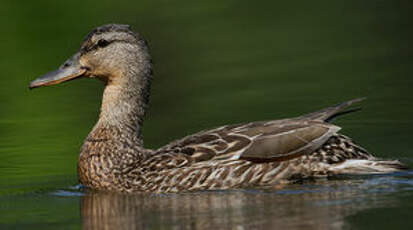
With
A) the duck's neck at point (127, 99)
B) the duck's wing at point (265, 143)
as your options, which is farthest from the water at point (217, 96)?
the duck's neck at point (127, 99)

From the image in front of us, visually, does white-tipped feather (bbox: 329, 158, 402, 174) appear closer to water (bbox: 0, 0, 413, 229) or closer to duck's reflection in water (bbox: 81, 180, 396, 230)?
water (bbox: 0, 0, 413, 229)

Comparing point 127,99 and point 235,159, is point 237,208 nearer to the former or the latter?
point 235,159

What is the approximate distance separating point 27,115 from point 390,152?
544 cm

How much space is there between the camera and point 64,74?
11156mm

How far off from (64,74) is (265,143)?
7.40ft

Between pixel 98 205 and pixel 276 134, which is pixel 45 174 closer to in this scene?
pixel 98 205

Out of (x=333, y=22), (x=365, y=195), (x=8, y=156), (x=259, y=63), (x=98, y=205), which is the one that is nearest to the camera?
(x=365, y=195)

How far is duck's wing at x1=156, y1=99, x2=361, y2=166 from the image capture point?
33.8 ft

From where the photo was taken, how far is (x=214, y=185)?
10.3 meters

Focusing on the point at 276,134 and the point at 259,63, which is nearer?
the point at 276,134

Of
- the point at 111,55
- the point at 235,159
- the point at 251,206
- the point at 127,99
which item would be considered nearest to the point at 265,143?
the point at 235,159

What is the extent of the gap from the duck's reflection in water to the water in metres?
0.02

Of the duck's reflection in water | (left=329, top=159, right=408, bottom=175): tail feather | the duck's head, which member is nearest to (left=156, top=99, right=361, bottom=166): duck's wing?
(left=329, top=159, right=408, bottom=175): tail feather

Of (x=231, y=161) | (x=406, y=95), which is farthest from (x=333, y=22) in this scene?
(x=231, y=161)
